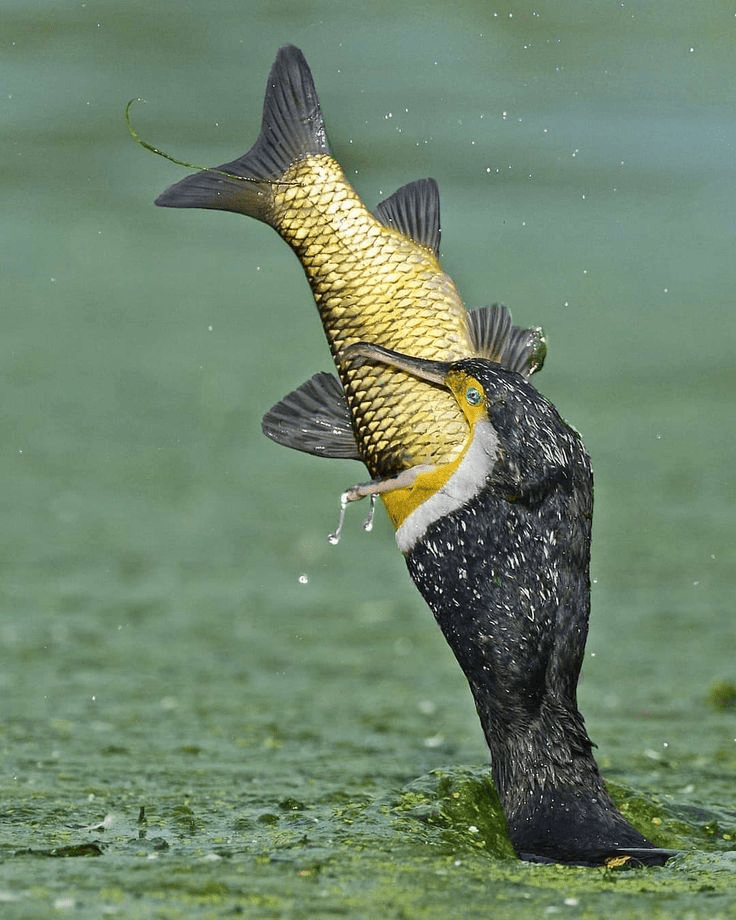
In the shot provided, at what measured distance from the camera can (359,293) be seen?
8.93 feet

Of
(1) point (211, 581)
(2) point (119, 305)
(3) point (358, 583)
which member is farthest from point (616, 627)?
(2) point (119, 305)

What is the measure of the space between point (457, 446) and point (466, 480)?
0.21 ft

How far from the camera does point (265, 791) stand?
3361 millimetres

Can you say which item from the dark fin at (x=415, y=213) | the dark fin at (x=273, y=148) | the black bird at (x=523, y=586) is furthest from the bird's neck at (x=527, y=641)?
the dark fin at (x=273, y=148)

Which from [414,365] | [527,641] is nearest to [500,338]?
[414,365]

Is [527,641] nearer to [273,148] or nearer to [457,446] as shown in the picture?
[457,446]

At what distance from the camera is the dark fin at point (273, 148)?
9.22 ft

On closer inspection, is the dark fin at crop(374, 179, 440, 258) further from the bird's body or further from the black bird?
the black bird

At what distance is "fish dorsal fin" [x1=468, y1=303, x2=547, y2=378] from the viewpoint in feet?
8.87

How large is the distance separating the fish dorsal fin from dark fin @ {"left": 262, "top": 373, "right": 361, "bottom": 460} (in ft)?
0.78

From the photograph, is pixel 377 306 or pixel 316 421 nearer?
pixel 377 306

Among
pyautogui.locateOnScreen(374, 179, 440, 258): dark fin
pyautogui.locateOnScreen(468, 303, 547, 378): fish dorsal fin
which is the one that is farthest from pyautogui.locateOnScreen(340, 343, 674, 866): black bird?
pyautogui.locateOnScreen(374, 179, 440, 258): dark fin

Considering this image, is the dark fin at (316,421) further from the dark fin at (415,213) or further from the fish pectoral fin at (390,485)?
the dark fin at (415,213)

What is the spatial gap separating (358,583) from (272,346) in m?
2.62
